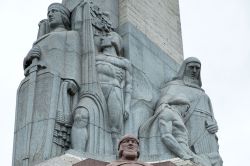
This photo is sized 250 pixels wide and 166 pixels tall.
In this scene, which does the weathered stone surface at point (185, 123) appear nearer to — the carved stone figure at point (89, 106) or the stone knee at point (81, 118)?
the carved stone figure at point (89, 106)

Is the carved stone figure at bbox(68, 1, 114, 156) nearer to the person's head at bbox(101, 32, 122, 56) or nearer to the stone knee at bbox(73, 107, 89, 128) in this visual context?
the stone knee at bbox(73, 107, 89, 128)

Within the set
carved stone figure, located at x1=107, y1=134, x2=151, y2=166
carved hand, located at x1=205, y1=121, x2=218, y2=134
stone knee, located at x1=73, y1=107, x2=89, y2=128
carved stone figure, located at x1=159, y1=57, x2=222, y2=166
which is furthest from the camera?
carved hand, located at x1=205, y1=121, x2=218, y2=134

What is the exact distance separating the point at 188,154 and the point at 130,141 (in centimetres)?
314

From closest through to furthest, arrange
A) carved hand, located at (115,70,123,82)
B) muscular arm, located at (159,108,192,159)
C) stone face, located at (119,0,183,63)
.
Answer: muscular arm, located at (159,108,192,159)
carved hand, located at (115,70,123,82)
stone face, located at (119,0,183,63)

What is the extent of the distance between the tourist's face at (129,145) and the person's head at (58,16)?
502 centimetres

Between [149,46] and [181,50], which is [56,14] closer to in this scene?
[149,46]

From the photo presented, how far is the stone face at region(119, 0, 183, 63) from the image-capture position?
14375mm

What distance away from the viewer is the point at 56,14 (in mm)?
13273

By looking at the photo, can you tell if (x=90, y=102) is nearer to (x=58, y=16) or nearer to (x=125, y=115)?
(x=125, y=115)

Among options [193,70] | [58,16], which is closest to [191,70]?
[193,70]

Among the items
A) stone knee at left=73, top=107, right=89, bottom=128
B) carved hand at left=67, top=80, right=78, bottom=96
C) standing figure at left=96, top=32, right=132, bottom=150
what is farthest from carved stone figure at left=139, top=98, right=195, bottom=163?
carved hand at left=67, top=80, right=78, bottom=96

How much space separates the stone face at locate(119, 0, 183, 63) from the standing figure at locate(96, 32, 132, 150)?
1.27m

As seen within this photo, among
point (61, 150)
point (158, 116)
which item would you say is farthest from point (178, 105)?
point (61, 150)

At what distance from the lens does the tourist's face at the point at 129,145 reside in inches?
347
